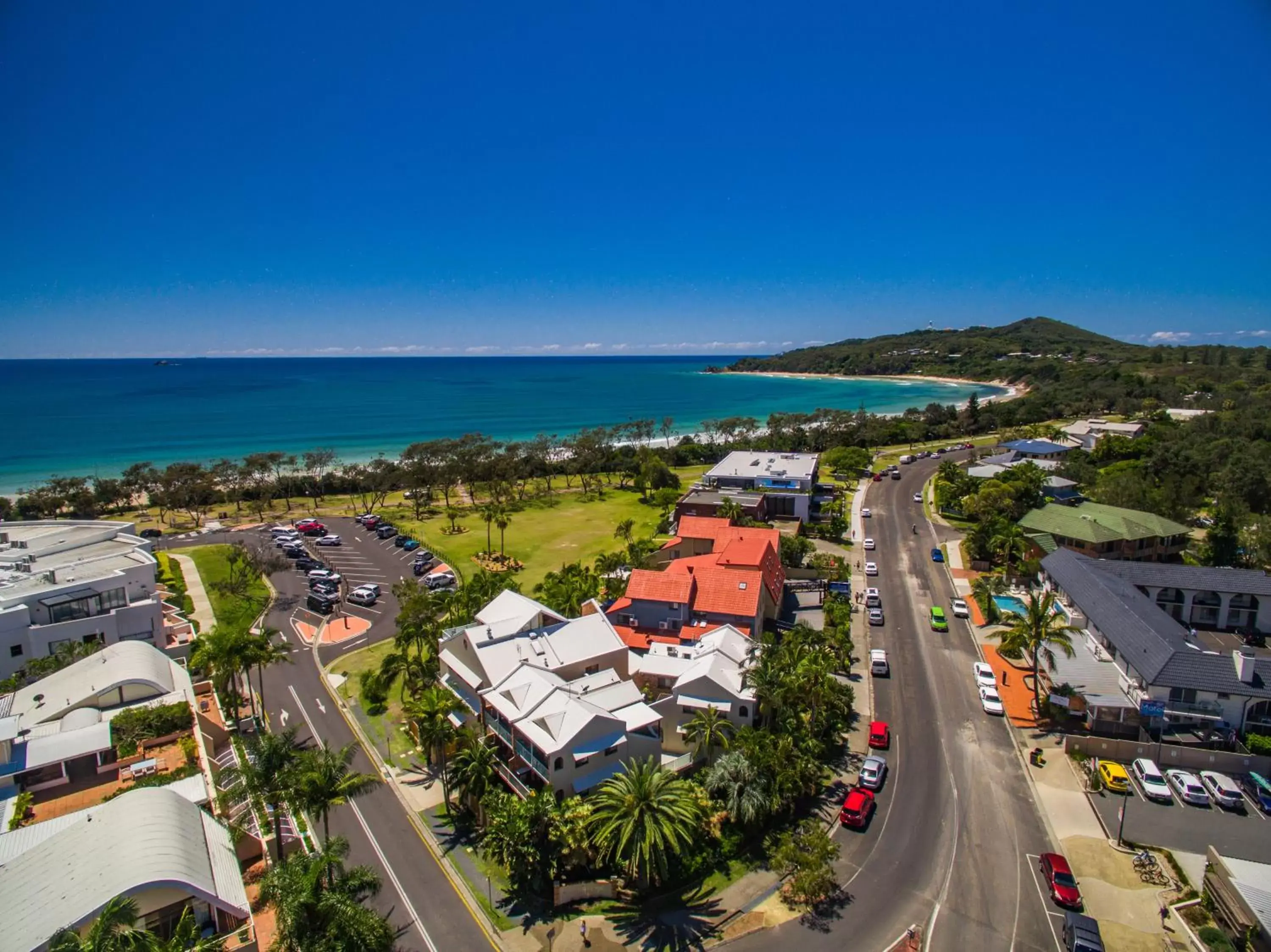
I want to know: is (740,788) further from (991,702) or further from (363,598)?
(363,598)

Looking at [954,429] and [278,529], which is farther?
[954,429]

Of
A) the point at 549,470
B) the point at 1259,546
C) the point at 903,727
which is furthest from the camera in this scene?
the point at 549,470

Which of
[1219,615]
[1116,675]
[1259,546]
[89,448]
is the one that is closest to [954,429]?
[1259,546]

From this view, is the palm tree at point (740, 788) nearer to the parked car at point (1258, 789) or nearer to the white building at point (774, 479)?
the parked car at point (1258, 789)

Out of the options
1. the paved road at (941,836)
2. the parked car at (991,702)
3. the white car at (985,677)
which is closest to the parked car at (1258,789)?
the paved road at (941,836)

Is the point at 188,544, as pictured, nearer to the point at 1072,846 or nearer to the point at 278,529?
the point at 278,529

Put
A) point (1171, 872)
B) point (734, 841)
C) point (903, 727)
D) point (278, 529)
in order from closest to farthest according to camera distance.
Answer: point (1171, 872) → point (734, 841) → point (903, 727) → point (278, 529)

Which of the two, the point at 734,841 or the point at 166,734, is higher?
the point at 166,734

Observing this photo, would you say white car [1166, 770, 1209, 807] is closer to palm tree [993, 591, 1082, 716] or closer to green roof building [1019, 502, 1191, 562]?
palm tree [993, 591, 1082, 716]
